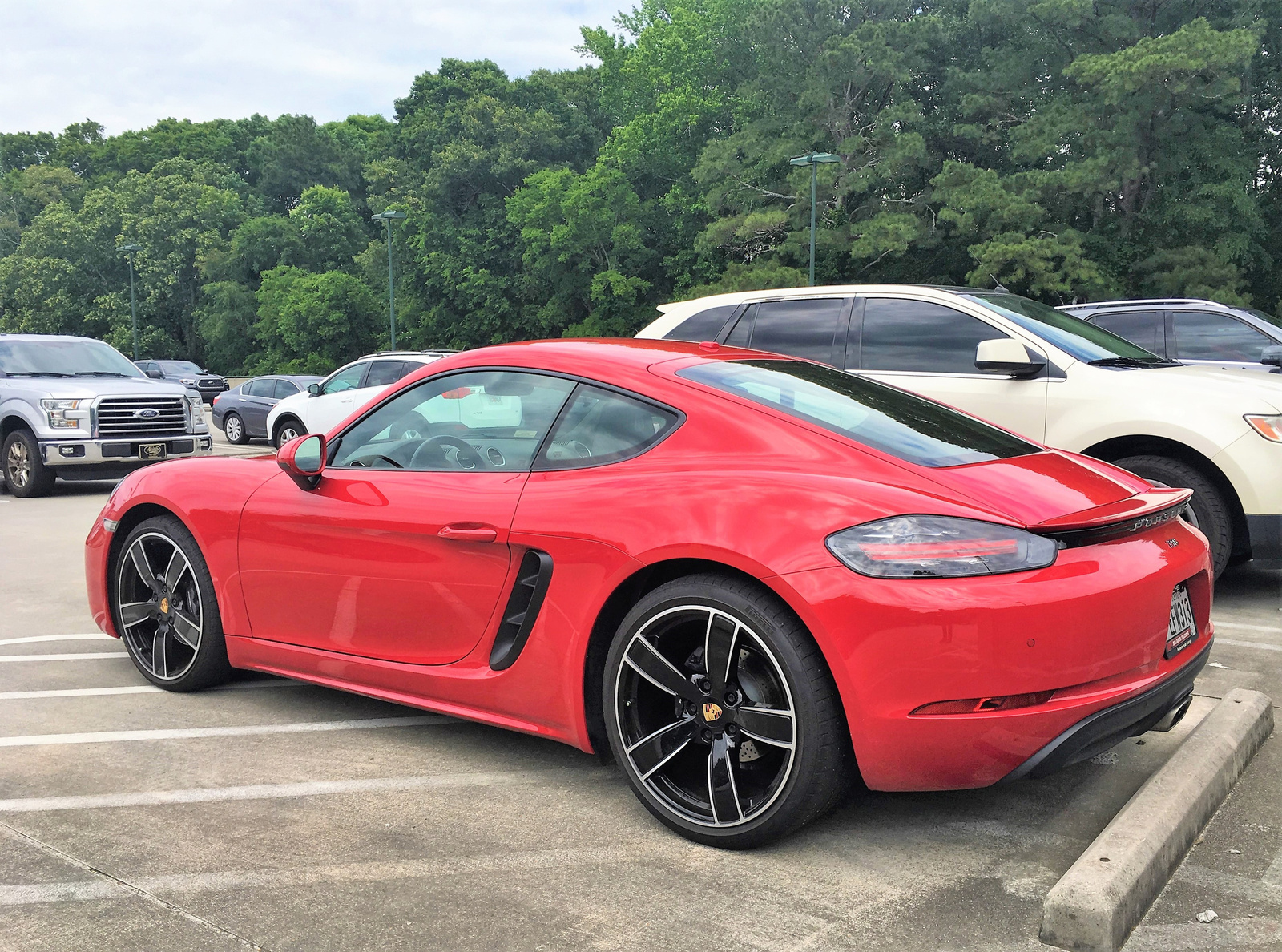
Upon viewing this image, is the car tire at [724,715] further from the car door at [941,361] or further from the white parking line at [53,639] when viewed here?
the car door at [941,361]

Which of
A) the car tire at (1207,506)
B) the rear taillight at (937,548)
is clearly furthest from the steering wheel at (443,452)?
the car tire at (1207,506)

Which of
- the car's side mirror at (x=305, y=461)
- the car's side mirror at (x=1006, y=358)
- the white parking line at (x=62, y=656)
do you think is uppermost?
the car's side mirror at (x=1006, y=358)

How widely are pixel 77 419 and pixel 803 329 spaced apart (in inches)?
342

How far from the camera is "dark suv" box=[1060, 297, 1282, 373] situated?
936 cm

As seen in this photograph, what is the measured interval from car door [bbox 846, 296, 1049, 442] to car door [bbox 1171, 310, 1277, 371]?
11.3 feet

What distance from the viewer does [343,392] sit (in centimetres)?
1684

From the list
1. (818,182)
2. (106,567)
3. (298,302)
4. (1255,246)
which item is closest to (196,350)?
(298,302)

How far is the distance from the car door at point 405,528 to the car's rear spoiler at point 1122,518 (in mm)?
1577

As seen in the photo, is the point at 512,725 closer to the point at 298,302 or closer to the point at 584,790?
the point at 584,790

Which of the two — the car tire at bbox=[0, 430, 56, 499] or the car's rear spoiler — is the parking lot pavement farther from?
the car tire at bbox=[0, 430, 56, 499]

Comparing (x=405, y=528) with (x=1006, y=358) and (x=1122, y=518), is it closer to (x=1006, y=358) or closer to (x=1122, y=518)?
(x=1122, y=518)

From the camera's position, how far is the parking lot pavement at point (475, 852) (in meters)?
2.70

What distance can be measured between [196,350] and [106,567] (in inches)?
2996

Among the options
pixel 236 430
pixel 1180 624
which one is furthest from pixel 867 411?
pixel 236 430
